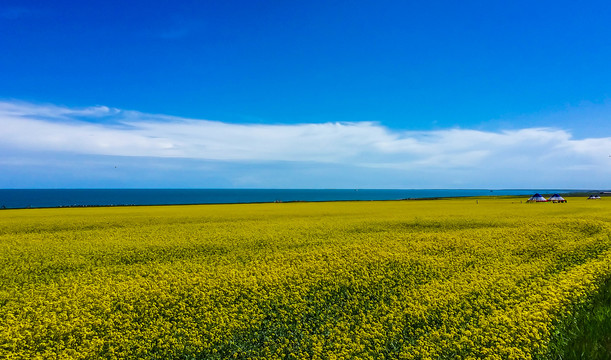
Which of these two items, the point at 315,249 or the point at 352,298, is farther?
the point at 315,249

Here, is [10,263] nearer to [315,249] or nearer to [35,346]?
[35,346]

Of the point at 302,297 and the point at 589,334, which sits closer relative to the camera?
the point at 589,334

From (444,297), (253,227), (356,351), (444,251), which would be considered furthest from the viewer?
(253,227)

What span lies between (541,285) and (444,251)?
4543 mm

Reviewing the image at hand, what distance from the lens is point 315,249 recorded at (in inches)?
640

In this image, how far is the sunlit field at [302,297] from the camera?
8453mm

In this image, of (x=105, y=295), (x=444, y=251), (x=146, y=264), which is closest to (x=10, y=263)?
(x=146, y=264)

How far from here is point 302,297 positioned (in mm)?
10828

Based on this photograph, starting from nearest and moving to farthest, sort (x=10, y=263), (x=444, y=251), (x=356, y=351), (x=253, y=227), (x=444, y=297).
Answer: (x=356, y=351) → (x=444, y=297) → (x=10, y=263) → (x=444, y=251) → (x=253, y=227)

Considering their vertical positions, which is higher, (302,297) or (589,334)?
(302,297)

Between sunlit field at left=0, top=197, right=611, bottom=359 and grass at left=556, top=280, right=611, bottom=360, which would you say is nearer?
grass at left=556, top=280, right=611, bottom=360

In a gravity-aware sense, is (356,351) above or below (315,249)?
below

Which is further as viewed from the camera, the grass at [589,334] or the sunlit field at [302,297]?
the sunlit field at [302,297]

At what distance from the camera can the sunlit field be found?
8453mm
